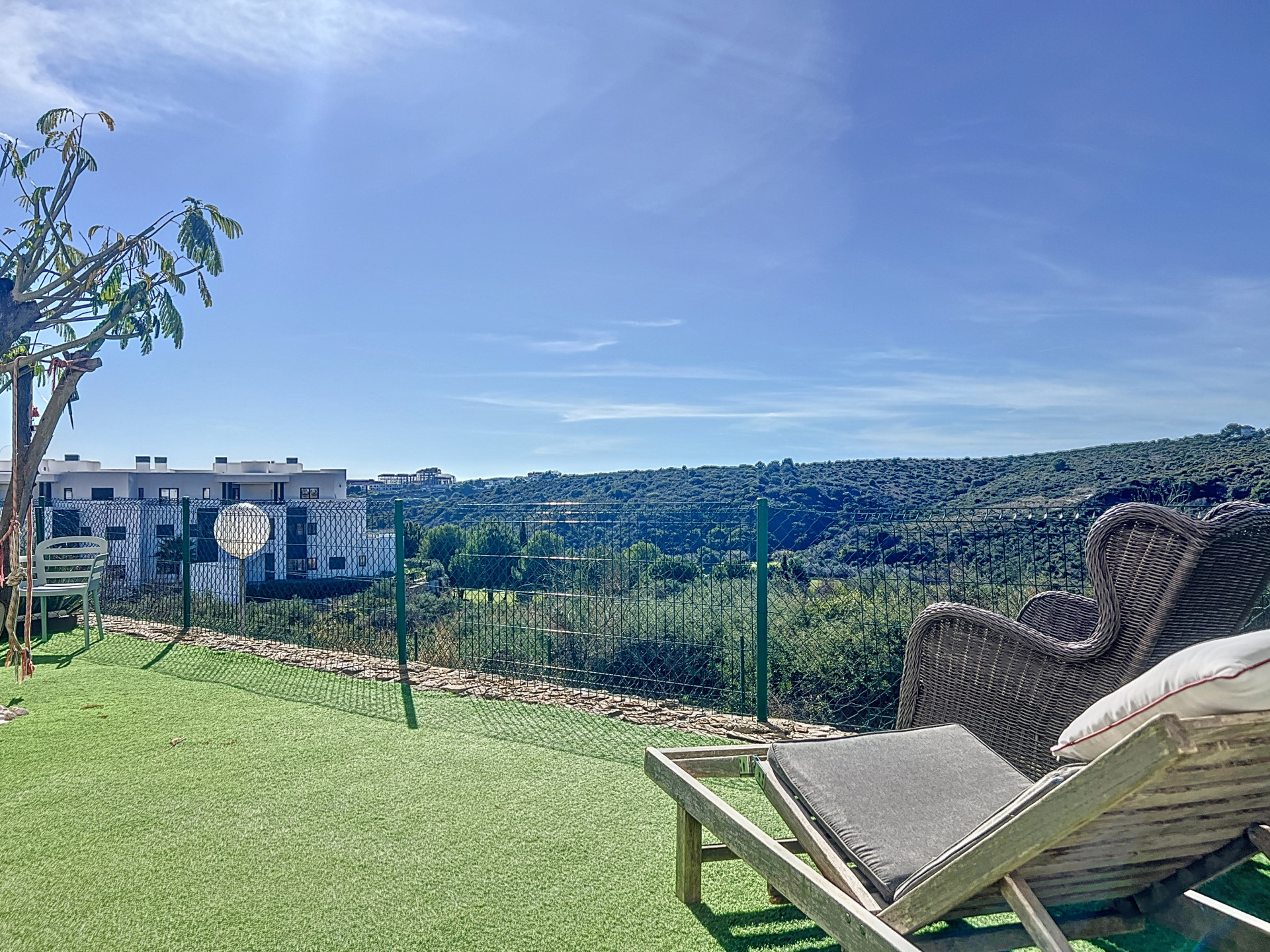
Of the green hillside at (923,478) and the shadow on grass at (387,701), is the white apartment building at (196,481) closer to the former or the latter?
the green hillside at (923,478)

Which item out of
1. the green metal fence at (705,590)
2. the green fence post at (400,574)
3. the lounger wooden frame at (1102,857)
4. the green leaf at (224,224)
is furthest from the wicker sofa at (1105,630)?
the green leaf at (224,224)

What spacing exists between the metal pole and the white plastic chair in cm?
83

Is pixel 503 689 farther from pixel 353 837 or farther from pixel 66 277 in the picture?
pixel 66 277

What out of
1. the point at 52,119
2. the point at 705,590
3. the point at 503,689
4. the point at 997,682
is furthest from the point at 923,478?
the point at 52,119

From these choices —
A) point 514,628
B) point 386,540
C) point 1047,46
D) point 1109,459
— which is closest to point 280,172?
point 386,540

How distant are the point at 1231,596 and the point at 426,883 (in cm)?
275

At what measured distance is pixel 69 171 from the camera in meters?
7.89

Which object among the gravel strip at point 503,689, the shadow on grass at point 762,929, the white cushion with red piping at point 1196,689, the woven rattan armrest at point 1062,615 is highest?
the white cushion with red piping at point 1196,689

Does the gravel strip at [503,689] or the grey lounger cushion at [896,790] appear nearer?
the grey lounger cushion at [896,790]

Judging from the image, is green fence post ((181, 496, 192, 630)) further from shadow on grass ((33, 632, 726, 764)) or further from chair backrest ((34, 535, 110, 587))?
chair backrest ((34, 535, 110, 587))

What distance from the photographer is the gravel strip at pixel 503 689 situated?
474 cm

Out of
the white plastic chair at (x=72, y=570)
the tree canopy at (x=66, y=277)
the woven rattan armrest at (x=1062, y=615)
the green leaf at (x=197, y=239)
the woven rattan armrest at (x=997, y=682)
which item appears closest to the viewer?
the woven rattan armrest at (x=997, y=682)

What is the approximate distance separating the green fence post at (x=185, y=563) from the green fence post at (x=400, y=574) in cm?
280

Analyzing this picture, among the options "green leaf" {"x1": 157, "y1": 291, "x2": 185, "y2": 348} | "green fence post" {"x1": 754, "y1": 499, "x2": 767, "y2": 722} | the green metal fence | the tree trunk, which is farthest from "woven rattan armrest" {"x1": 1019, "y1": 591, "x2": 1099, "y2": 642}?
"green leaf" {"x1": 157, "y1": 291, "x2": 185, "y2": 348}
